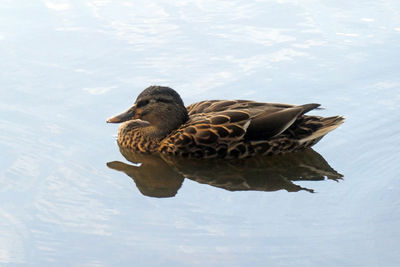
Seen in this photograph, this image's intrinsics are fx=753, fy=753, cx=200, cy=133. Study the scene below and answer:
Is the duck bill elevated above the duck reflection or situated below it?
above

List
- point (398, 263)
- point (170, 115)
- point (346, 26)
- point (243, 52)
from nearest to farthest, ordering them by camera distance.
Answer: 1. point (398, 263)
2. point (170, 115)
3. point (243, 52)
4. point (346, 26)

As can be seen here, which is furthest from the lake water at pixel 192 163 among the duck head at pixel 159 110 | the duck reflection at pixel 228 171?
the duck head at pixel 159 110

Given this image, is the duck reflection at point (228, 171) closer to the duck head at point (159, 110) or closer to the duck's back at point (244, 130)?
the duck's back at point (244, 130)

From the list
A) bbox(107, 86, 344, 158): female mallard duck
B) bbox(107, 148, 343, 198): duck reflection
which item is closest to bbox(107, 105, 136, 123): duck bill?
bbox(107, 86, 344, 158): female mallard duck

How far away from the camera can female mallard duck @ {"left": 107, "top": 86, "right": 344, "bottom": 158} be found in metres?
7.29

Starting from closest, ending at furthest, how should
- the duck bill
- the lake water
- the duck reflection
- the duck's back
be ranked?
1. the lake water
2. the duck reflection
3. the duck's back
4. the duck bill

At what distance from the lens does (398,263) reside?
5.40 metres

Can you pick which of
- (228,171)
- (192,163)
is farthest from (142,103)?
(228,171)

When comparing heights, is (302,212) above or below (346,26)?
below

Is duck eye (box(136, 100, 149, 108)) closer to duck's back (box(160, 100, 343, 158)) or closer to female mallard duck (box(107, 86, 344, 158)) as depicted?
female mallard duck (box(107, 86, 344, 158))

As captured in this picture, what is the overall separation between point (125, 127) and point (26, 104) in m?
1.13

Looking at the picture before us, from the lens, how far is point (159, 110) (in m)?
7.59

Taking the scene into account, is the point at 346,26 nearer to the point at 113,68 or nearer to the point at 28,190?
the point at 113,68

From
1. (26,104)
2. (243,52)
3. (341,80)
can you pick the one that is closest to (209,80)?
(243,52)
